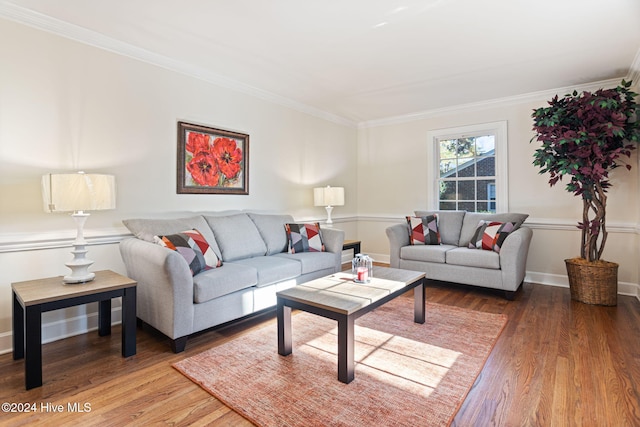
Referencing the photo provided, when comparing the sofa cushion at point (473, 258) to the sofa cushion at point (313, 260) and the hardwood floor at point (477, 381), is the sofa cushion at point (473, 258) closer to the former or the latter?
the hardwood floor at point (477, 381)

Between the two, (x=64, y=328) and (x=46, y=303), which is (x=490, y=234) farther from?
(x=64, y=328)

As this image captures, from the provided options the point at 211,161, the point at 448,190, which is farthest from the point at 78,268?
the point at 448,190

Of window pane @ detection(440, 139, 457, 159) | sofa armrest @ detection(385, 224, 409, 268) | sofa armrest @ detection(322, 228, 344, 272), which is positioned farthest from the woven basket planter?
sofa armrest @ detection(322, 228, 344, 272)

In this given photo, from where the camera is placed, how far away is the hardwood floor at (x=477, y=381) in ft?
5.33

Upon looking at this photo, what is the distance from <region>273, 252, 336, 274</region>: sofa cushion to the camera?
3.29 m

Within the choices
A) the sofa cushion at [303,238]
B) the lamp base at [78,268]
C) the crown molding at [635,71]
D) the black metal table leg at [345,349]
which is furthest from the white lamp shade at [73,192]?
the crown molding at [635,71]

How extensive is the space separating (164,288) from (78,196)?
79 centimetres

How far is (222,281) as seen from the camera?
8.32 ft

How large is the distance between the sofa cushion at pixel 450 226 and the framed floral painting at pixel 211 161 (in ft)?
8.25

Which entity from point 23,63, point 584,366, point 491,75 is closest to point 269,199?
point 23,63

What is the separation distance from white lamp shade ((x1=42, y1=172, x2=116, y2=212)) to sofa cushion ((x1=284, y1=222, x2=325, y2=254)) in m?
1.86

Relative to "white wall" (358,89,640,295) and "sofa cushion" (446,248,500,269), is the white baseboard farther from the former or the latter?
"white wall" (358,89,640,295)

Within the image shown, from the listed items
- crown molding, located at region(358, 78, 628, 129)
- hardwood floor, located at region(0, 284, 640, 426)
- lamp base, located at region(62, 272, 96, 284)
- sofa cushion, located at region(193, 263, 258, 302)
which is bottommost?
hardwood floor, located at region(0, 284, 640, 426)

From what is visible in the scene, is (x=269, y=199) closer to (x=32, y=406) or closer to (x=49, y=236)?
(x=49, y=236)
